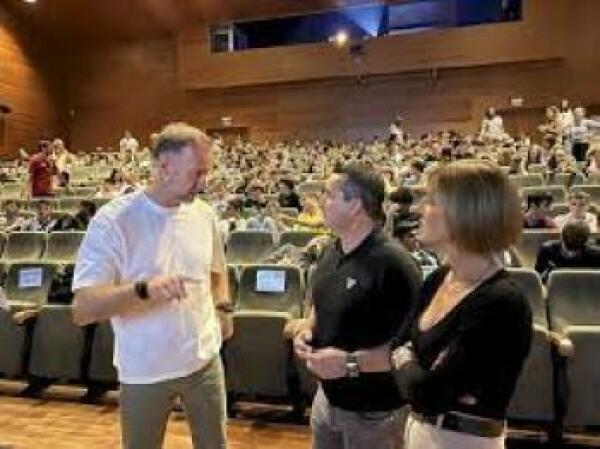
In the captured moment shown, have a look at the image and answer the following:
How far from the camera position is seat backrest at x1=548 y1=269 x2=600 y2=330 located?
370 cm

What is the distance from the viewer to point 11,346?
14.9 feet

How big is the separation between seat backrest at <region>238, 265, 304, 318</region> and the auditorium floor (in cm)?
61

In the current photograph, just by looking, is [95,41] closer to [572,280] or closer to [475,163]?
[572,280]

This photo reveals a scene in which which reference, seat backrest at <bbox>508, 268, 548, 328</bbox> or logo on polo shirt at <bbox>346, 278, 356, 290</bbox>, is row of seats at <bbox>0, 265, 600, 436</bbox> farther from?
logo on polo shirt at <bbox>346, 278, 356, 290</bbox>

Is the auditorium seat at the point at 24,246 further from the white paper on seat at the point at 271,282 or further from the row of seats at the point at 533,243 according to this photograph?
the row of seats at the point at 533,243

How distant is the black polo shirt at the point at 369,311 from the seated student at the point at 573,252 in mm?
2712

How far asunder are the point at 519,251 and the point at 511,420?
171 cm

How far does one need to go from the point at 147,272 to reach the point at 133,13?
16.7 meters

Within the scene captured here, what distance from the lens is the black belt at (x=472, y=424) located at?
4.62 feet

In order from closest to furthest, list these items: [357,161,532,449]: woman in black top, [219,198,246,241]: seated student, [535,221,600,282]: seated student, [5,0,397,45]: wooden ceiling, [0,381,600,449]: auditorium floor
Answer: [357,161,532,449]: woman in black top, [0,381,600,449]: auditorium floor, [535,221,600,282]: seated student, [219,198,246,241]: seated student, [5,0,397,45]: wooden ceiling

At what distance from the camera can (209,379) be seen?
207cm

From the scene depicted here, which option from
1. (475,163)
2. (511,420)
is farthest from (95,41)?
(475,163)

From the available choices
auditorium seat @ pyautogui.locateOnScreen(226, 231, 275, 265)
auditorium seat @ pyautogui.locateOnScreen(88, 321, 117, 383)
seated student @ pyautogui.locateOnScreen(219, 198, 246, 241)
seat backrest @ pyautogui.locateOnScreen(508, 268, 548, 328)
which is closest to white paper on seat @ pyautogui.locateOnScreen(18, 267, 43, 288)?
auditorium seat @ pyautogui.locateOnScreen(88, 321, 117, 383)

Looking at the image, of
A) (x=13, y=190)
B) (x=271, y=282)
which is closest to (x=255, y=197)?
(x=271, y=282)
